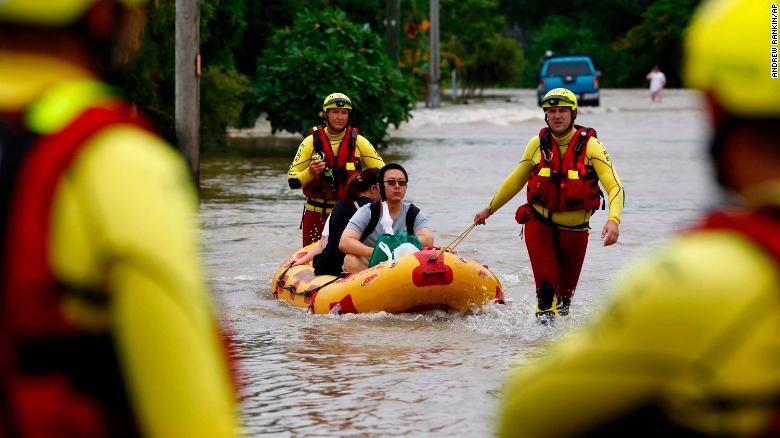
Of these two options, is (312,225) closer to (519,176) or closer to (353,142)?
(353,142)

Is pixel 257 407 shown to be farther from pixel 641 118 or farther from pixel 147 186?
pixel 641 118

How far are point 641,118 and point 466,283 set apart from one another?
34.7 m

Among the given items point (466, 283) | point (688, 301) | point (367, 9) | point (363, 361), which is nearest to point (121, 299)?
point (688, 301)

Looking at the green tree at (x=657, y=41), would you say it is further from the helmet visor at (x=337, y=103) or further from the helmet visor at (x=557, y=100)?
the helmet visor at (x=557, y=100)

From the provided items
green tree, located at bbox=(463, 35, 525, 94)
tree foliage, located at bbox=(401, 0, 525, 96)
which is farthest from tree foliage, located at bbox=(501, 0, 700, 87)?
tree foliage, located at bbox=(401, 0, 525, 96)

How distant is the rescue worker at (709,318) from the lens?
2.07 metres

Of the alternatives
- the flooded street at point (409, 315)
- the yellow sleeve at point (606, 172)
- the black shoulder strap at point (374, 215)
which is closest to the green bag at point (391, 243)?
the black shoulder strap at point (374, 215)

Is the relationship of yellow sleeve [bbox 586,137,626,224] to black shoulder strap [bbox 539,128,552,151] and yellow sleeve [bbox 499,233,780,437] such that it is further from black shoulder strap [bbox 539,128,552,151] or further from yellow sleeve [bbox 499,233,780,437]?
yellow sleeve [bbox 499,233,780,437]

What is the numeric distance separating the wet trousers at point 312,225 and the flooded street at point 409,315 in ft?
1.88

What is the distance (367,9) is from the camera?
1558 inches

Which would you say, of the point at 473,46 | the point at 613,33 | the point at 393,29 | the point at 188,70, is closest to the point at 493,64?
the point at 473,46

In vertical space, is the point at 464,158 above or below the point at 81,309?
below

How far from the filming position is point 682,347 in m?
2.10

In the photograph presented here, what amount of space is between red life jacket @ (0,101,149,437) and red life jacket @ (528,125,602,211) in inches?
335
